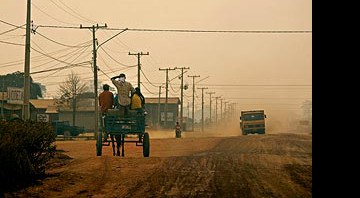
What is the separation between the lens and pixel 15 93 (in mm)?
44125

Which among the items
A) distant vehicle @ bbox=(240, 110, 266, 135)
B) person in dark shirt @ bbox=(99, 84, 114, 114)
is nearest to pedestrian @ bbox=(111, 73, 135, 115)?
person in dark shirt @ bbox=(99, 84, 114, 114)

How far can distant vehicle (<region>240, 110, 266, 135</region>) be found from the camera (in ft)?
206

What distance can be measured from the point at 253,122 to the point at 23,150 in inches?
2051

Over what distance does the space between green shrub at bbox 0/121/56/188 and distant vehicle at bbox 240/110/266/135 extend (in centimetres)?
4970

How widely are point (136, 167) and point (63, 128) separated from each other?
4805cm

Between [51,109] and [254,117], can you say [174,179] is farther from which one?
[51,109]

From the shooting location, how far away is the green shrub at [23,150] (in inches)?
446

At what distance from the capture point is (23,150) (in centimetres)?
1218

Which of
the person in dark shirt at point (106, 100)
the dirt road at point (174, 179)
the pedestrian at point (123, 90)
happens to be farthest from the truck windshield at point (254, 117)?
the dirt road at point (174, 179)

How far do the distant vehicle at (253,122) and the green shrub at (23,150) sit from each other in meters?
49.7

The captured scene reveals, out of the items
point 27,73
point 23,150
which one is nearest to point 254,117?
point 27,73

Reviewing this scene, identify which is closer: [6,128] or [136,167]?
[6,128]
